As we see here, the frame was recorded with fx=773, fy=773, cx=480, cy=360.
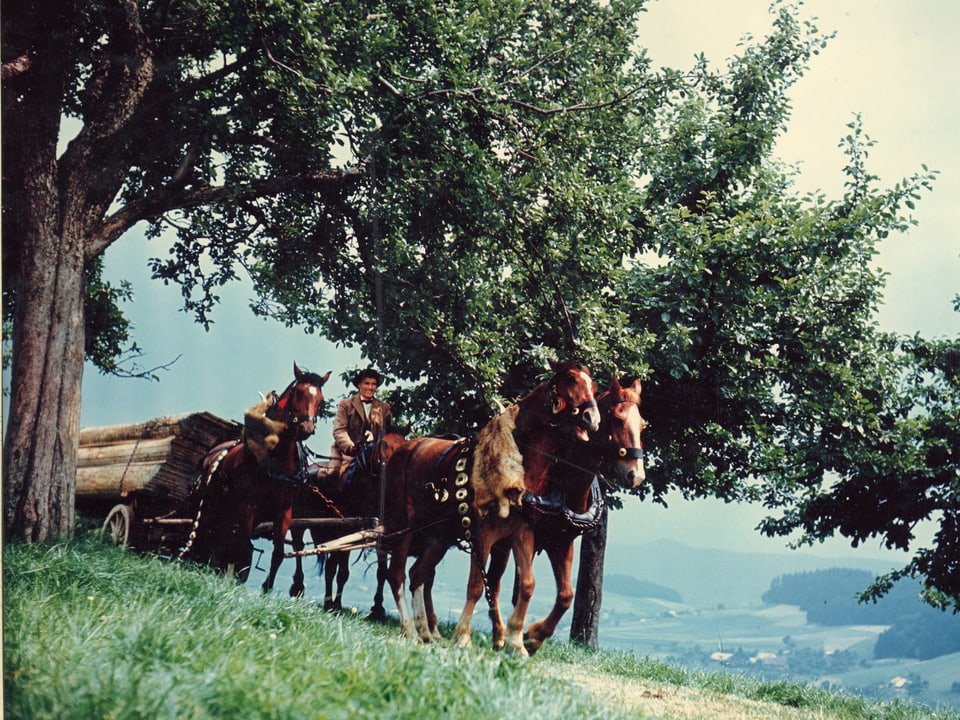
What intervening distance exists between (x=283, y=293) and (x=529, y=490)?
2995mm

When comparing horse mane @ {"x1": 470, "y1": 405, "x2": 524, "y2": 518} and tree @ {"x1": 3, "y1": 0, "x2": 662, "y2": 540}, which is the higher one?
tree @ {"x1": 3, "y1": 0, "x2": 662, "y2": 540}

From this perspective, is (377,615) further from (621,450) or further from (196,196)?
(196,196)

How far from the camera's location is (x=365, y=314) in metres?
7.48

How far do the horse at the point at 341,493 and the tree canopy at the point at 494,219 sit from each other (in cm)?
92

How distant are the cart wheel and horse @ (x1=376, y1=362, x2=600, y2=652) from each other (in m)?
2.30

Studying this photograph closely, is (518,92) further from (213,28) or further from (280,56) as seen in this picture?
(213,28)

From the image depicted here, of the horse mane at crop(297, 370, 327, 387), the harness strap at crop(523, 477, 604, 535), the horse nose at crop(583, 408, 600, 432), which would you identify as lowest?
the harness strap at crop(523, 477, 604, 535)

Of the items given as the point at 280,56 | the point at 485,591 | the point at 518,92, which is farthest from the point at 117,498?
the point at 518,92

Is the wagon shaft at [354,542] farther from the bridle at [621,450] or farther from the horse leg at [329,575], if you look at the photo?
the bridle at [621,450]

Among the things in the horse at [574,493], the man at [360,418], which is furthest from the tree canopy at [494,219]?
the horse at [574,493]

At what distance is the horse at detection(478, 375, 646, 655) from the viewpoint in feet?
19.5

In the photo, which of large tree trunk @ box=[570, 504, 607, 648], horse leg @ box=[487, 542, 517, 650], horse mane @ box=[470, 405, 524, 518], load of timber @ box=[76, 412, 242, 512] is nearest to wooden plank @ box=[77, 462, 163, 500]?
load of timber @ box=[76, 412, 242, 512]

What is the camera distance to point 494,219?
25.5 feet

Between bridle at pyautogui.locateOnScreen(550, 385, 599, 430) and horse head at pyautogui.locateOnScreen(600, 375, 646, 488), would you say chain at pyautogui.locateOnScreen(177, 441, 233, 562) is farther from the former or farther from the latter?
horse head at pyautogui.locateOnScreen(600, 375, 646, 488)
